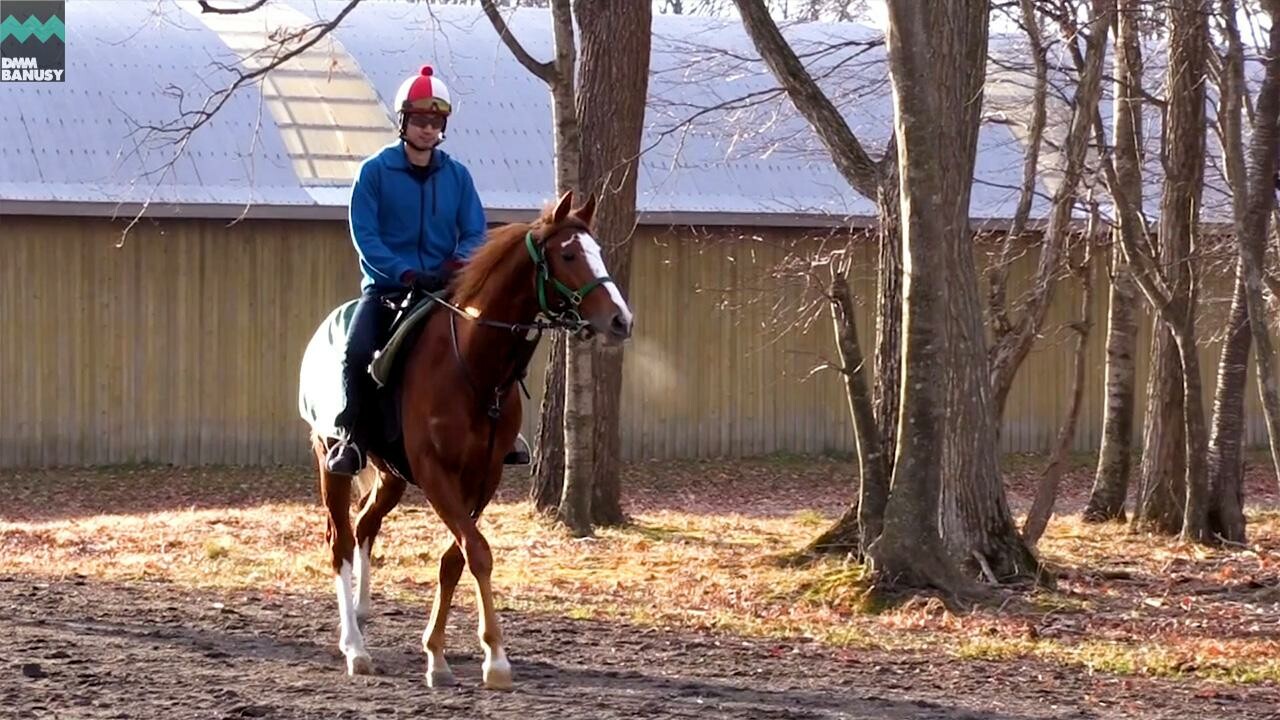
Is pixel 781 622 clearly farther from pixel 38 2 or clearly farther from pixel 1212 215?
pixel 38 2

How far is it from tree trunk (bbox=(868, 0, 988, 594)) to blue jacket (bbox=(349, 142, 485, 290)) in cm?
313

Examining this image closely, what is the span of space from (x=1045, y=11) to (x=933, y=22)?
251 centimetres

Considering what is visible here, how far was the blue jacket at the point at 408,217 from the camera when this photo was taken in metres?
9.48

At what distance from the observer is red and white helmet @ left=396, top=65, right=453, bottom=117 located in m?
9.47

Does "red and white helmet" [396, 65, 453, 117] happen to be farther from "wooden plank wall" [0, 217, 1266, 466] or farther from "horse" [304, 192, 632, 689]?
"wooden plank wall" [0, 217, 1266, 466]

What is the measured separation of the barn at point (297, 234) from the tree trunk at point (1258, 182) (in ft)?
30.9

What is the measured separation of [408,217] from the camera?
967cm

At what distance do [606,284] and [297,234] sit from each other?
55.5 feet

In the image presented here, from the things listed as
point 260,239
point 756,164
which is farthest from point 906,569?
point 756,164

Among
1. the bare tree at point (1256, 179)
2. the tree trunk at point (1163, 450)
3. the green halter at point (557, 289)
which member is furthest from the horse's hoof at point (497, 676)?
the tree trunk at point (1163, 450)

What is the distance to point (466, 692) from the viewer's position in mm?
8688

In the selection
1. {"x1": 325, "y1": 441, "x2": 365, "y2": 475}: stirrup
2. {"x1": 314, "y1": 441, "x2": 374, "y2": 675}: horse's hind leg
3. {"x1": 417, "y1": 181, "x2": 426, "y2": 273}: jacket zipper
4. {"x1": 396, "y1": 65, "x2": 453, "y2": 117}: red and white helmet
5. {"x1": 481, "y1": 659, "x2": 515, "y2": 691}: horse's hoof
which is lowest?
{"x1": 481, "y1": 659, "x2": 515, "y2": 691}: horse's hoof

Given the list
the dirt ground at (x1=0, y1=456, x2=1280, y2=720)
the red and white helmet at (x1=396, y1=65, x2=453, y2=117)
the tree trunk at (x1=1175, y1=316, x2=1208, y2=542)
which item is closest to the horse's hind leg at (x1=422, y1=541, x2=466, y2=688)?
the dirt ground at (x1=0, y1=456, x2=1280, y2=720)

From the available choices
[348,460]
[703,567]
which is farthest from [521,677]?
[703,567]
